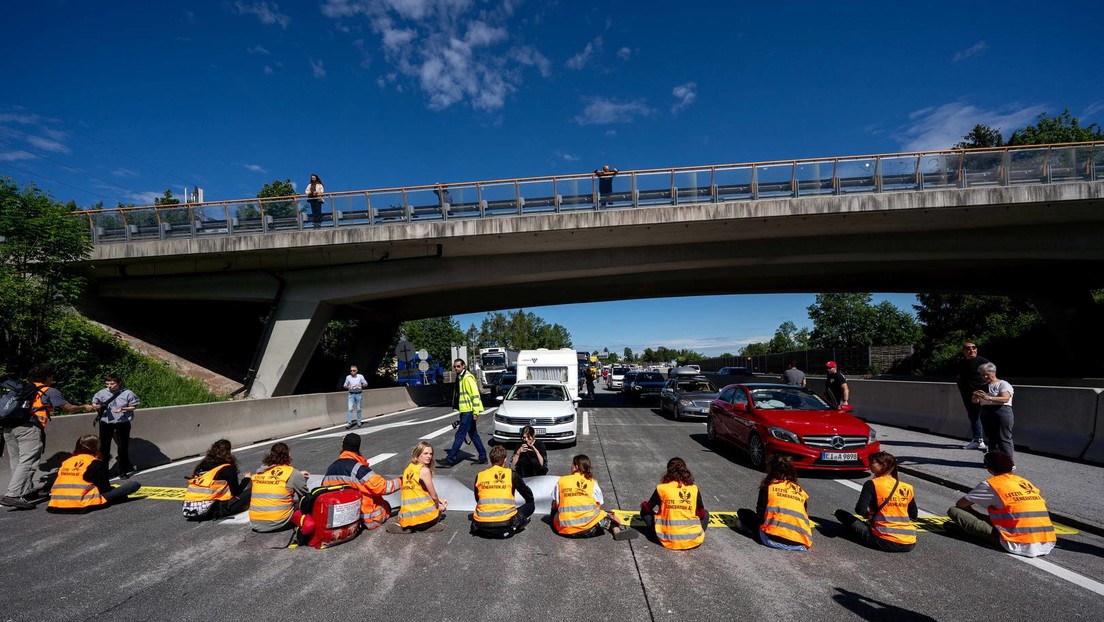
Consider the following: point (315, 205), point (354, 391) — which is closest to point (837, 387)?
point (354, 391)

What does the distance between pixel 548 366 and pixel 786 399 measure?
12363 millimetres

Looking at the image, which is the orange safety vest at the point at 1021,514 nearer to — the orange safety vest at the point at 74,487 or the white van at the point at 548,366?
the orange safety vest at the point at 74,487

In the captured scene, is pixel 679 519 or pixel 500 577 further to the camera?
pixel 679 519

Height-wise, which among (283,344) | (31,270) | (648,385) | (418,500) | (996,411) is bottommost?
(648,385)

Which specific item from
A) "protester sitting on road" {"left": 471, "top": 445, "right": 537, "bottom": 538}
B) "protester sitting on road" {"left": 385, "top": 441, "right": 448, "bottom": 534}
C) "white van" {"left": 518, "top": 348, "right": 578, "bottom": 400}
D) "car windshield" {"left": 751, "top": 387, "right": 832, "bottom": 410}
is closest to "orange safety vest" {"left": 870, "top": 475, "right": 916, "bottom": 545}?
"protester sitting on road" {"left": 471, "top": 445, "right": 537, "bottom": 538}

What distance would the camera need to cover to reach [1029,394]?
32.9 ft

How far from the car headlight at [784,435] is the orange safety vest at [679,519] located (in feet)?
12.2

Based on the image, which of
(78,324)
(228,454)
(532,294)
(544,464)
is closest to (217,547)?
(228,454)

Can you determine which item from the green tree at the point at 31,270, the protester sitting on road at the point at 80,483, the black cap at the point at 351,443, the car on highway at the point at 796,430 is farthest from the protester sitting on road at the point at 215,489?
the green tree at the point at 31,270

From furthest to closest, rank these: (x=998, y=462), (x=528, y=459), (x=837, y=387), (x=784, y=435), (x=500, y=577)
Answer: (x=837, y=387) < (x=784, y=435) < (x=528, y=459) < (x=998, y=462) < (x=500, y=577)

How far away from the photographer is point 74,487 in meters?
6.41

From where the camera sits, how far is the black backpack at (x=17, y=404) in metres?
6.77

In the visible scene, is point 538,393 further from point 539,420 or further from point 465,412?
point 465,412

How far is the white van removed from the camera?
21.2 metres
